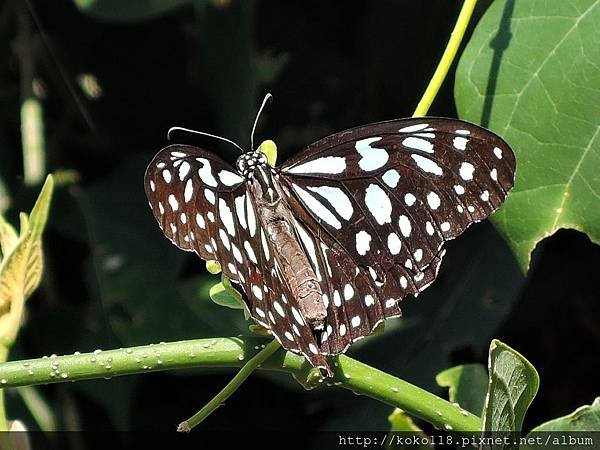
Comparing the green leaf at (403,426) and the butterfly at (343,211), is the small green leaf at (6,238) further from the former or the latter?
the green leaf at (403,426)

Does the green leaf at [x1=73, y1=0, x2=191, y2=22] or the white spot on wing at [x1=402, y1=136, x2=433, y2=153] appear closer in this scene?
the white spot on wing at [x1=402, y1=136, x2=433, y2=153]

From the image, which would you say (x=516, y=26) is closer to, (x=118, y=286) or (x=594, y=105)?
(x=594, y=105)

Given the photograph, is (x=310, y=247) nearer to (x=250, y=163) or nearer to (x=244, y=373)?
(x=250, y=163)

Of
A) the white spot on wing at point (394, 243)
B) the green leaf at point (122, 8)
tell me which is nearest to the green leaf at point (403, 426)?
the white spot on wing at point (394, 243)

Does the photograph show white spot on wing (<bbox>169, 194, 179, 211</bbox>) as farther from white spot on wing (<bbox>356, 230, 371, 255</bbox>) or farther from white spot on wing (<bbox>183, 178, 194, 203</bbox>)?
white spot on wing (<bbox>356, 230, 371, 255</bbox>)

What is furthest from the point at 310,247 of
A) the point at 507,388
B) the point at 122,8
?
the point at 122,8

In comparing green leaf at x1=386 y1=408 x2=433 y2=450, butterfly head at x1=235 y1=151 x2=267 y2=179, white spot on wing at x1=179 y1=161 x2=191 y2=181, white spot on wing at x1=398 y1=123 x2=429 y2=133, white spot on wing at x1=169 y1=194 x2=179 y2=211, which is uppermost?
white spot on wing at x1=179 y1=161 x2=191 y2=181

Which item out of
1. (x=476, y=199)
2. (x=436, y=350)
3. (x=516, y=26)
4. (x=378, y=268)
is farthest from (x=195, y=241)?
(x=436, y=350)

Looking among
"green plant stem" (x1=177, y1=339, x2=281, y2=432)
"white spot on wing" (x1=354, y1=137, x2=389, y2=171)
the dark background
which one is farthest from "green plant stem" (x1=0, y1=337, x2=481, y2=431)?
the dark background
